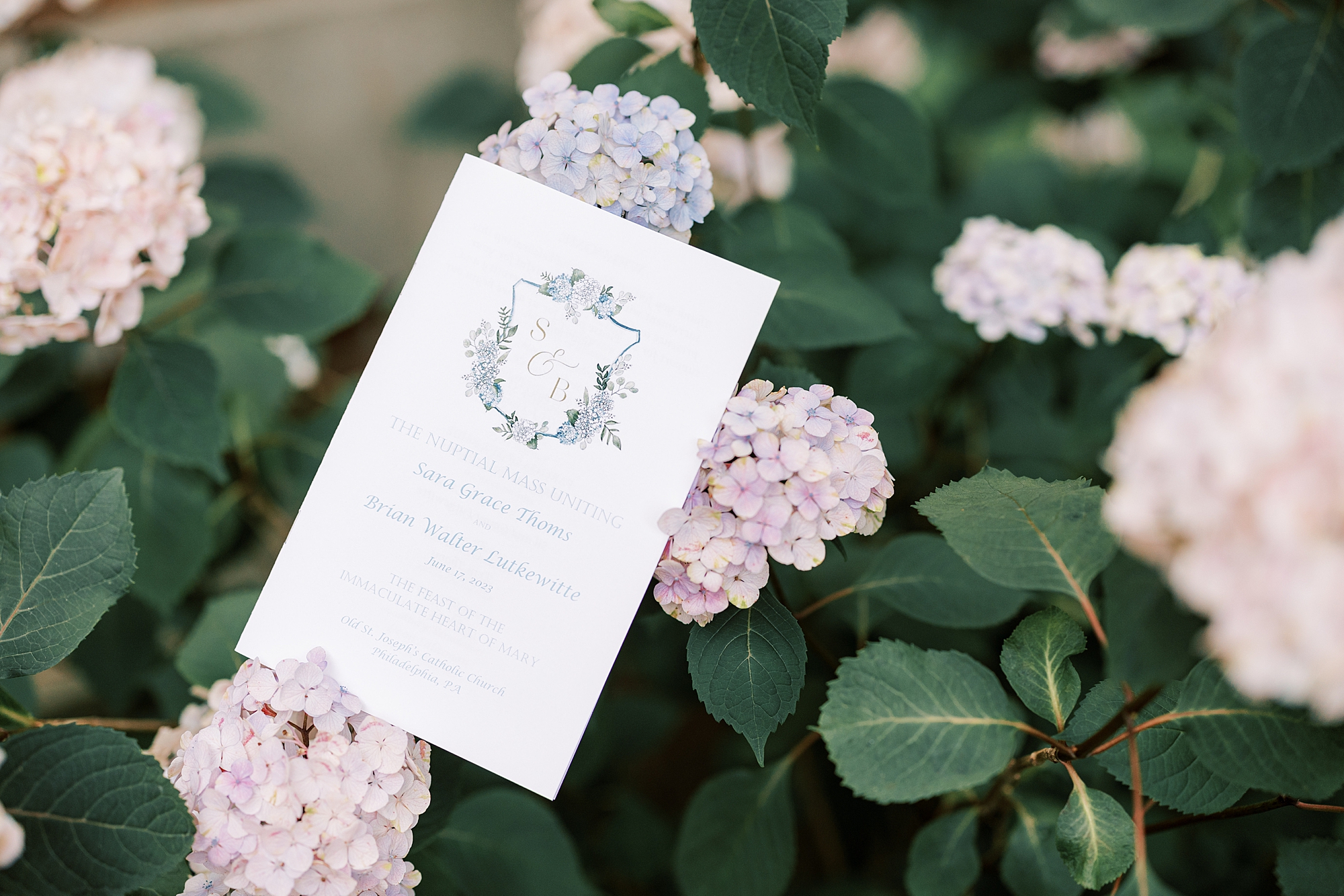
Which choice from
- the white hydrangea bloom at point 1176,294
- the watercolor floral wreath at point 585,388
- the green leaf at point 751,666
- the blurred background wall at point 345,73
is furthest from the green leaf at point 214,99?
the white hydrangea bloom at point 1176,294

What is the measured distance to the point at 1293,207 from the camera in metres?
1.03

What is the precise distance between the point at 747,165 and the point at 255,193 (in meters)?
0.92

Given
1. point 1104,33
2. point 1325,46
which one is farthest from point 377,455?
point 1104,33

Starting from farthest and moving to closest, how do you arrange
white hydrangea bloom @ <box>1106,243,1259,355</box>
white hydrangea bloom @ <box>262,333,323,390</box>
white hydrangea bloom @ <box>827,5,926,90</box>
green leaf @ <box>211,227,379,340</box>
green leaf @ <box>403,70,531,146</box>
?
white hydrangea bloom @ <box>827,5,926,90</box>
green leaf @ <box>403,70,531,146</box>
white hydrangea bloom @ <box>262,333,323,390</box>
green leaf @ <box>211,227,379,340</box>
white hydrangea bloom @ <box>1106,243,1259,355</box>

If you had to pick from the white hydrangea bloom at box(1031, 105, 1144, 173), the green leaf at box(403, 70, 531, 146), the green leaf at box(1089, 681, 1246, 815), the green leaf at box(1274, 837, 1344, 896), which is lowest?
the green leaf at box(1274, 837, 1344, 896)

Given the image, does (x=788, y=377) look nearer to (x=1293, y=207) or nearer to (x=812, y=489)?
(x=812, y=489)

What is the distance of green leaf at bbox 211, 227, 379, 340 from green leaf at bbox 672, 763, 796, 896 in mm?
724

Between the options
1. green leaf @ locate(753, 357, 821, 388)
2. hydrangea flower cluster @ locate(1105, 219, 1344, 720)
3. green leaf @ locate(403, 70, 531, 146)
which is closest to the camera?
hydrangea flower cluster @ locate(1105, 219, 1344, 720)

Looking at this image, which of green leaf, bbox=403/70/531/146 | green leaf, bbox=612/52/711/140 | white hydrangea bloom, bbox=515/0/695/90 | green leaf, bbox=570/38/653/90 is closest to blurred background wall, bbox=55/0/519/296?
green leaf, bbox=403/70/531/146

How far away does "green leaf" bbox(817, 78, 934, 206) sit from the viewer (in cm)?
108

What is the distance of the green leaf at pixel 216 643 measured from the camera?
82cm

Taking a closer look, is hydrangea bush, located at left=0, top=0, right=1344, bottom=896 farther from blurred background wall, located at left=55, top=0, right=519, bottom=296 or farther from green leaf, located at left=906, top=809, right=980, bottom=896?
blurred background wall, located at left=55, top=0, right=519, bottom=296

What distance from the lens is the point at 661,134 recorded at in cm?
65

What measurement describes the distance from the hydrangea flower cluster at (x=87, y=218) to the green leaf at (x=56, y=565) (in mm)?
211
